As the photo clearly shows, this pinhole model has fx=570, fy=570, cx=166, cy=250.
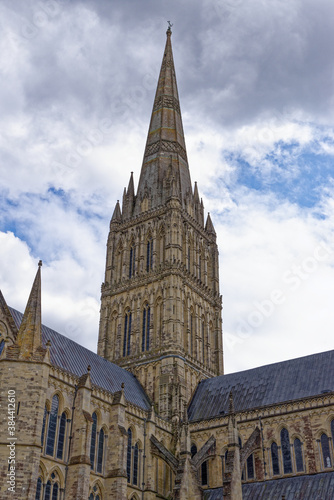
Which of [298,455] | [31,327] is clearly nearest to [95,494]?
[31,327]

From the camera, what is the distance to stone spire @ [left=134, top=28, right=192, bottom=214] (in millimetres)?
53438

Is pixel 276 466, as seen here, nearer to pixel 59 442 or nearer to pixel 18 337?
pixel 59 442

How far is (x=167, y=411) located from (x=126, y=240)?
56.4 feet

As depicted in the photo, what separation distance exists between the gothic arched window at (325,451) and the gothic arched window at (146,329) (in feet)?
52.3

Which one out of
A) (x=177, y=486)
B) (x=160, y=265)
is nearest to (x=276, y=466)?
(x=177, y=486)

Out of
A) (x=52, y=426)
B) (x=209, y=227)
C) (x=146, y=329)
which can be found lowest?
(x=52, y=426)

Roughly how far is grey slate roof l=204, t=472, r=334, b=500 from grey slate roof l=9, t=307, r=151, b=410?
9.20 m

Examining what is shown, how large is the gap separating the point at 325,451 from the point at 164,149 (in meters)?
32.7

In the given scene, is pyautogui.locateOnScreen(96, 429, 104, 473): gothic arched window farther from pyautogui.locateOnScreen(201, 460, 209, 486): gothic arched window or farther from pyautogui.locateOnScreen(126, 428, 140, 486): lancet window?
pyautogui.locateOnScreen(201, 460, 209, 486): gothic arched window

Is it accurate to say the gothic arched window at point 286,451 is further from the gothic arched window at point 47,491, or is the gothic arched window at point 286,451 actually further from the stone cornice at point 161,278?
the stone cornice at point 161,278

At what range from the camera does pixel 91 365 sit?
38031mm

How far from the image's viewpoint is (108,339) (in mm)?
48469

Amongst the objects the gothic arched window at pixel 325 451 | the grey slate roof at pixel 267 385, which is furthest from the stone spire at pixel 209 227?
the gothic arched window at pixel 325 451

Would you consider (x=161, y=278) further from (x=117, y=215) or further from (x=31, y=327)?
(x=31, y=327)
